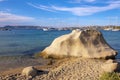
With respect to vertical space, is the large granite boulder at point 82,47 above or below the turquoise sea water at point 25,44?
above

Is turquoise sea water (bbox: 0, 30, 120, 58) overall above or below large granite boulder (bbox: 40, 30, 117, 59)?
below

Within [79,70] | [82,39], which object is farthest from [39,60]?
[79,70]

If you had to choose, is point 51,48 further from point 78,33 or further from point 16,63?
point 16,63

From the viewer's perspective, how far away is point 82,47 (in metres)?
28.9

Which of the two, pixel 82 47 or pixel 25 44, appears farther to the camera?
pixel 25 44

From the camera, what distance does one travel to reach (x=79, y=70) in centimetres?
2053

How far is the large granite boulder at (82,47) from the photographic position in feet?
93.7

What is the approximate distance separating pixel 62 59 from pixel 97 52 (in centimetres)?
413

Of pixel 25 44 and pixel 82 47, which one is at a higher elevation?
pixel 82 47

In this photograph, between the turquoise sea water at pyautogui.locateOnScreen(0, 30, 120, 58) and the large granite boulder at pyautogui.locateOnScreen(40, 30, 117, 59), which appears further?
the turquoise sea water at pyautogui.locateOnScreen(0, 30, 120, 58)

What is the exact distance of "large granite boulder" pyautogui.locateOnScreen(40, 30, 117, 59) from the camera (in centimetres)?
2857

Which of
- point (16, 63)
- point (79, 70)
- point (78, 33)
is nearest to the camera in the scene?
point (79, 70)

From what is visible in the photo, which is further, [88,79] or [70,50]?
[70,50]

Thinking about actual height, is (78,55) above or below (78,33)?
below
